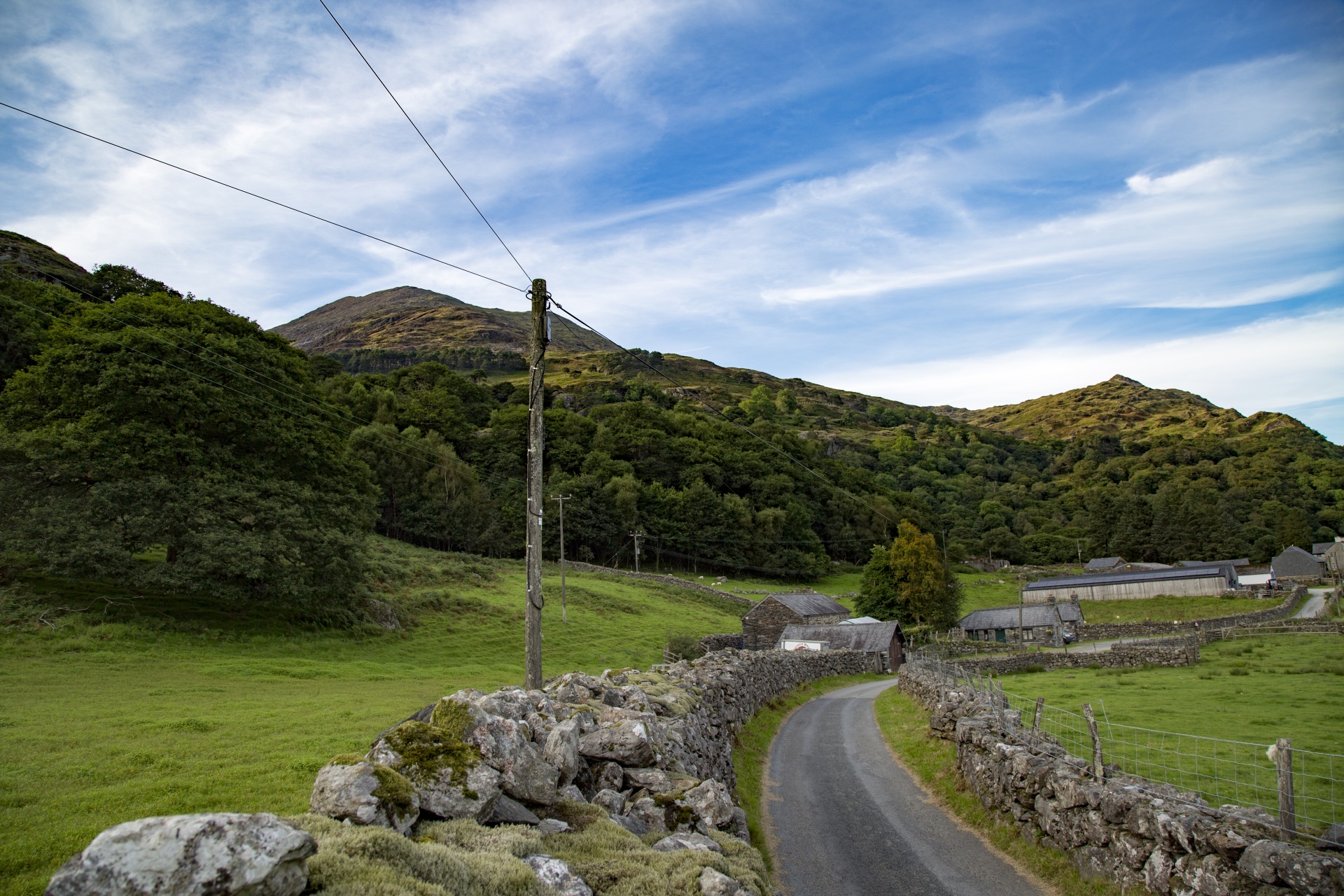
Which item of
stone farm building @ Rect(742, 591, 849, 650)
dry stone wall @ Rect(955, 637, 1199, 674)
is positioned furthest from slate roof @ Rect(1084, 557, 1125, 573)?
dry stone wall @ Rect(955, 637, 1199, 674)

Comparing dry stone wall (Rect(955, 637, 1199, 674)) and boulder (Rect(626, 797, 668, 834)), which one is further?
dry stone wall (Rect(955, 637, 1199, 674))

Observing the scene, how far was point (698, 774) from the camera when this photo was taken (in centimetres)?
1165

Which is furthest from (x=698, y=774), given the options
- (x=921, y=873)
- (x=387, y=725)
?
(x=387, y=725)

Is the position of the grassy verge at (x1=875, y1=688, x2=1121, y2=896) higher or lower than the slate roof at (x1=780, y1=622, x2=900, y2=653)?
higher

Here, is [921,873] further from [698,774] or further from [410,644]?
[410,644]

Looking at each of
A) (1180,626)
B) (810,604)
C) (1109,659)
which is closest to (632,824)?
(1109,659)

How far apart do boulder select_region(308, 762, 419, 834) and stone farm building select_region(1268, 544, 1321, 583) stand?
110m

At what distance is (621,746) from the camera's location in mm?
8867

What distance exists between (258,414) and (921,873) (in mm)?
28642

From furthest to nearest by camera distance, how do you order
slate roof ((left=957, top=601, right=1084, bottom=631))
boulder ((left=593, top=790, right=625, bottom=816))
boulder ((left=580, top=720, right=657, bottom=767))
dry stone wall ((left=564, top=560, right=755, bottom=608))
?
dry stone wall ((left=564, top=560, right=755, bottom=608)), slate roof ((left=957, top=601, right=1084, bottom=631)), boulder ((left=580, top=720, right=657, bottom=767)), boulder ((left=593, top=790, right=625, bottom=816))

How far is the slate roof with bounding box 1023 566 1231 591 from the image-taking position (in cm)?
7262

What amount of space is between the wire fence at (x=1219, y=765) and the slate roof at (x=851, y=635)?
105 feet

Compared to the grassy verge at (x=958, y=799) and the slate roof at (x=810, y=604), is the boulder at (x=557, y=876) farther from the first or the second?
the slate roof at (x=810, y=604)

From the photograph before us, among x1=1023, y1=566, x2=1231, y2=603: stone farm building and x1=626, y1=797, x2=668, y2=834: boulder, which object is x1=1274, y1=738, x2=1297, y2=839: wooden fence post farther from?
x1=1023, y1=566, x2=1231, y2=603: stone farm building
